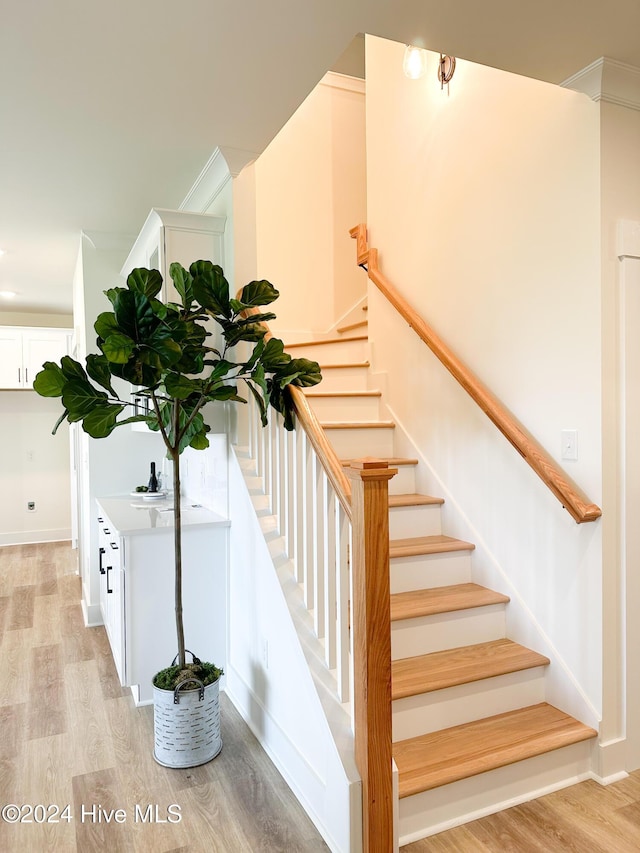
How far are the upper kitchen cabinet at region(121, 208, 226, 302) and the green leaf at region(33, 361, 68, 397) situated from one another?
826 mm

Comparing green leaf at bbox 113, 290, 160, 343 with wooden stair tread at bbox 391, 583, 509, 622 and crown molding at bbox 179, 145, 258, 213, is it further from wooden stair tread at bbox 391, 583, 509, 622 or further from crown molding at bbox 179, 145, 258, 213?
wooden stair tread at bbox 391, 583, 509, 622

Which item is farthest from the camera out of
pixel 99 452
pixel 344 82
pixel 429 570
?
pixel 344 82

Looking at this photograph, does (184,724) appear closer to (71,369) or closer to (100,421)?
(100,421)

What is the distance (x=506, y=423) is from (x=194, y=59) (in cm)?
182

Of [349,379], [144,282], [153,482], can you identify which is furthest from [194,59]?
[153,482]

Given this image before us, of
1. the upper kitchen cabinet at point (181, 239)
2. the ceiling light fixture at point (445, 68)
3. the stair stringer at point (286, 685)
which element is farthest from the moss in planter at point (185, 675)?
the ceiling light fixture at point (445, 68)

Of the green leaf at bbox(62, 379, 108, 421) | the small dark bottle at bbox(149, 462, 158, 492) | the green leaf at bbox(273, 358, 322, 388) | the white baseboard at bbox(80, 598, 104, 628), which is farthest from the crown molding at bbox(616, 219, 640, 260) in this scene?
the white baseboard at bbox(80, 598, 104, 628)

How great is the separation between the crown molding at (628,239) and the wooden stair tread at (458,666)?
163 cm

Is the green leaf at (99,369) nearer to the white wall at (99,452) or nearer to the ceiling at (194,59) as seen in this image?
the ceiling at (194,59)

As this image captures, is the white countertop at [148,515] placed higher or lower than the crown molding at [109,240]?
lower

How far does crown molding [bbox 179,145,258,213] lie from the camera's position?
9.44ft

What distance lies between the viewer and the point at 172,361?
234cm

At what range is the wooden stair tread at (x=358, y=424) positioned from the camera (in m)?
3.38

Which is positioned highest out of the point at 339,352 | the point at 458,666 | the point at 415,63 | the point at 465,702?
the point at 415,63
